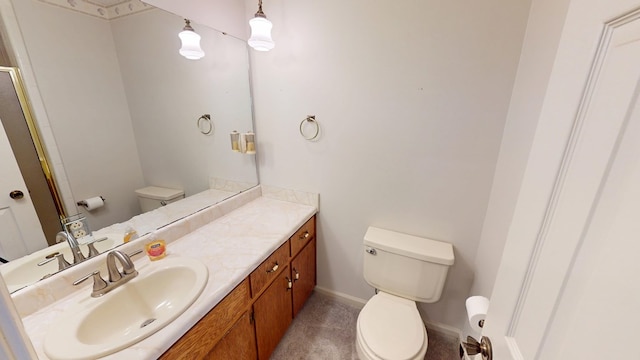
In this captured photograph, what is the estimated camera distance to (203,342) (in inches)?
34.6

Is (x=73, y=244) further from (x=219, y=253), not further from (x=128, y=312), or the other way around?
(x=219, y=253)

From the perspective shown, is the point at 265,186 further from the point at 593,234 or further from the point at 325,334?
the point at 593,234

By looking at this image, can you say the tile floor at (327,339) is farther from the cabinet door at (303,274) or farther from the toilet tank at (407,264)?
the toilet tank at (407,264)

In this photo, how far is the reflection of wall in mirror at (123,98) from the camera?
0.93 metres

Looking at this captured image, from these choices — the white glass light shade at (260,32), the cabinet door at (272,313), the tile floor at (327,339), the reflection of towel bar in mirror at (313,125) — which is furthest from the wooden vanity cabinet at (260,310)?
the white glass light shade at (260,32)

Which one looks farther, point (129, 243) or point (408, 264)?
point (408, 264)

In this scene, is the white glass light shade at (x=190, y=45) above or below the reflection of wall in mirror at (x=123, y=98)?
above

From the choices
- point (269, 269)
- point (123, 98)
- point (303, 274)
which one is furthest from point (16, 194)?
point (303, 274)

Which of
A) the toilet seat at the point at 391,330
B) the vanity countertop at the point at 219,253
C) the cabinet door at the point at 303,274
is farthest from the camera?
the cabinet door at the point at 303,274

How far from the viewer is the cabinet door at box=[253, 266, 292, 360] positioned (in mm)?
1250

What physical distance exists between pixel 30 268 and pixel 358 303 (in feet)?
6.07

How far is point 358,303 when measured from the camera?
6.18 feet

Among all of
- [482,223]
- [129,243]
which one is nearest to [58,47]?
[129,243]

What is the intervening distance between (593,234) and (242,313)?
1.20 metres
